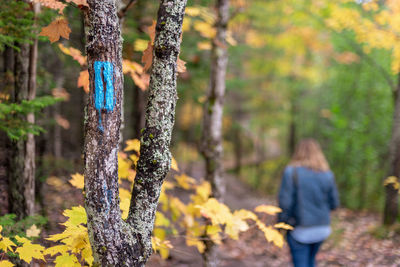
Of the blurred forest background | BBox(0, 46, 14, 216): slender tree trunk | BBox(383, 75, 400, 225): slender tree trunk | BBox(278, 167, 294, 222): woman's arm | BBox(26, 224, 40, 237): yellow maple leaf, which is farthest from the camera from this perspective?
BBox(383, 75, 400, 225): slender tree trunk

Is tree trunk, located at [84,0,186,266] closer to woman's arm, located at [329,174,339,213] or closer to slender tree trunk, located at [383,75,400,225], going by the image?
woman's arm, located at [329,174,339,213]

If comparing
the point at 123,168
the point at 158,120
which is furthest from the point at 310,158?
the point at 158,120

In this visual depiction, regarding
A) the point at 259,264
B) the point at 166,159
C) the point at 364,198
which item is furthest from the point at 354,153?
the point at 166,159

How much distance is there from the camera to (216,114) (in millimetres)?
4301

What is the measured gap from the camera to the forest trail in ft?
16.7

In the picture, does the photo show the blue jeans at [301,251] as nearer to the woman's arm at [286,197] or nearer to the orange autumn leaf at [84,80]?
the woman's arm at [286,197]

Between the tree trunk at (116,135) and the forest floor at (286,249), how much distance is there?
2.09m

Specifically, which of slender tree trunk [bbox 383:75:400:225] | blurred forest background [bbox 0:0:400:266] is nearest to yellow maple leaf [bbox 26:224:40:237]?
blurred forest background [bbox 0:0:400:266]

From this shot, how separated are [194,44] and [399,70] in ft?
15.9

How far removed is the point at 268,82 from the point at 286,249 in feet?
25.2

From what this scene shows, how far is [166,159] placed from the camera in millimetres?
1795

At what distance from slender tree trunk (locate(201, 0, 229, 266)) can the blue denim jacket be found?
3.47ft

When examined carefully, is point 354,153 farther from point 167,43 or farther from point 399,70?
point 167,43

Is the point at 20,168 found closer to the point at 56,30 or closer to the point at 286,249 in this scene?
the point at 56,30
